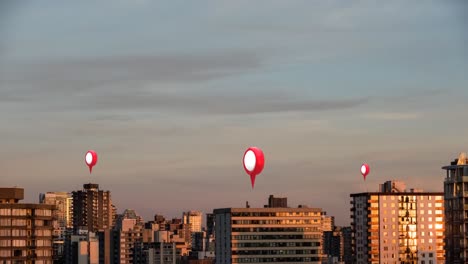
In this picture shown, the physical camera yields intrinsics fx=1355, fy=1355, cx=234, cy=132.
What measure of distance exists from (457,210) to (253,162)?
293ft

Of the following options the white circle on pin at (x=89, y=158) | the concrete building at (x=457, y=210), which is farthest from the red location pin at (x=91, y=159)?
the concrete building at (x=457, y=210)

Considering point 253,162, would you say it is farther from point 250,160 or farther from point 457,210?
point 457,210

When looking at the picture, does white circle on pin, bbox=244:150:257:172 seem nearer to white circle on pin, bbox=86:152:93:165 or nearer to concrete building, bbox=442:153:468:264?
white circle on pin, bbox=86:152:93:165

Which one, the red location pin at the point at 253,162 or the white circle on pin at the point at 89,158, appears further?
the white circle on pin at the point at 89,158

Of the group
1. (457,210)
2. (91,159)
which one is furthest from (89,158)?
(457,210)

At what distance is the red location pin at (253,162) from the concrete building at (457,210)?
84.8 metres

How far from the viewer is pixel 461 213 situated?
145m

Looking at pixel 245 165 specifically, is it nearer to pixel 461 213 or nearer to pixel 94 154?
pixel 94 154

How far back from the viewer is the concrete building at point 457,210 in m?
143

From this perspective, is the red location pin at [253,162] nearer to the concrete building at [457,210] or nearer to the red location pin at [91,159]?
the red location pin at [91,159]

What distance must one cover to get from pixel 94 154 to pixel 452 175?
246 ft

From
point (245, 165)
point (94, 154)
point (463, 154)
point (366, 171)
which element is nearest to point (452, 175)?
point (463, 154)

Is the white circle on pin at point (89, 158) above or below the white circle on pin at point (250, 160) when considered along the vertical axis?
above

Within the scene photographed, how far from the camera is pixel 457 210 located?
14575 cm
